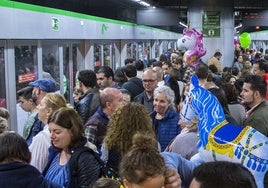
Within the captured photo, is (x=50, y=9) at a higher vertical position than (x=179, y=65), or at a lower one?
higher

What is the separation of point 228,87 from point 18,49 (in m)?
3.11

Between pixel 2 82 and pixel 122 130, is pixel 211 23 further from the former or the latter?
pixel 122 130

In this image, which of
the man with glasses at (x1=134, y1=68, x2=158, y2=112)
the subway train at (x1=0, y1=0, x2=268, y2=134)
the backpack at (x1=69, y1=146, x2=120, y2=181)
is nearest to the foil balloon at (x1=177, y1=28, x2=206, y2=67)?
the subway train at (x1=0, y1=0, x2=268, y2=134)

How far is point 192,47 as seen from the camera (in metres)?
10.0

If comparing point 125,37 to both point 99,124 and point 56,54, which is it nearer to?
point 56,54

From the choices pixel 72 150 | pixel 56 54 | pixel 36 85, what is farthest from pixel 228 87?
pixel 56 54

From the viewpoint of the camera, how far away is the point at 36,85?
446cm

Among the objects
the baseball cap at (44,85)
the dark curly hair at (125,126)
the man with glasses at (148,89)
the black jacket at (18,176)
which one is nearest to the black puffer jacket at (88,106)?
the baseball cap at (44,85)

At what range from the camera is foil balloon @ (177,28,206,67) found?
9.73 meters

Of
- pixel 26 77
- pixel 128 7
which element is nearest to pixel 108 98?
pixel 26 77

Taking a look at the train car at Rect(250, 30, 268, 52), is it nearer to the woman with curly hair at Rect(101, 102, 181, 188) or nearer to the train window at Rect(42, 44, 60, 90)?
the train window at Rect(42, 44, 60, 90)

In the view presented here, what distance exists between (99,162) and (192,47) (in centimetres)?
744

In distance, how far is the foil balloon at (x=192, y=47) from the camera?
31.9 feet

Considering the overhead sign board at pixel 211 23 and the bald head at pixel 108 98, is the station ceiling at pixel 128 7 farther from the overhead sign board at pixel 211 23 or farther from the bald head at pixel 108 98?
the bald head at pixel 108 98
